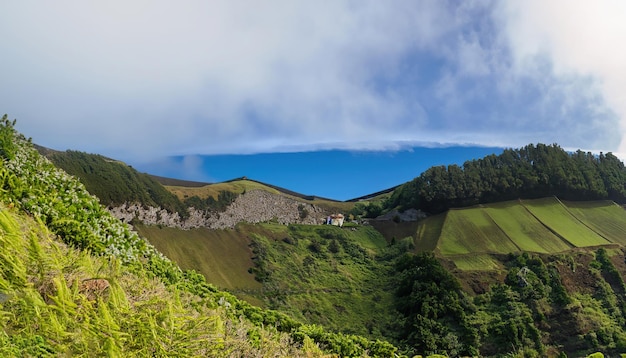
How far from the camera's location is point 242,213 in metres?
31.0

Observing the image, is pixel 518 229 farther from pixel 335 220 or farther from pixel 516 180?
pixel 335 220

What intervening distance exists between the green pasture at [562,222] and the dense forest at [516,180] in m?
1.32

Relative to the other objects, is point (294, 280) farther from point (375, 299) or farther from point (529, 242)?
point (529, 242)

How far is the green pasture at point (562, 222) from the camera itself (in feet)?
118

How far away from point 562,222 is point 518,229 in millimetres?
4902

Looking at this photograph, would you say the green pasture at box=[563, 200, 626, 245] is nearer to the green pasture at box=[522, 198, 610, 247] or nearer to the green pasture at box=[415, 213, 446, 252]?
the green pasture at box=[522, 198, 610, 247]

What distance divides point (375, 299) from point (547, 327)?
984 cm

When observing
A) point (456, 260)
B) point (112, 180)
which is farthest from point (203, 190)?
point (456, 260)

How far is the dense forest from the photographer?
4100cm

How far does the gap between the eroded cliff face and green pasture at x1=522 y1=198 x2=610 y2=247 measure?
20.5 metres

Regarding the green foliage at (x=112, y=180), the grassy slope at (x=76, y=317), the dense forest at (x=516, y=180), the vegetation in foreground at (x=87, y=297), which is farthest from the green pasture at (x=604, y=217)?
the grassy slope at (x=76, y=317)

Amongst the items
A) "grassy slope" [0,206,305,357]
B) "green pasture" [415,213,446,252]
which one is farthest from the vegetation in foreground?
"green pasture" [415,213,446,252]

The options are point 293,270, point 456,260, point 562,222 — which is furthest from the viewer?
point 562,222

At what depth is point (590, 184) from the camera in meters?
42.7
